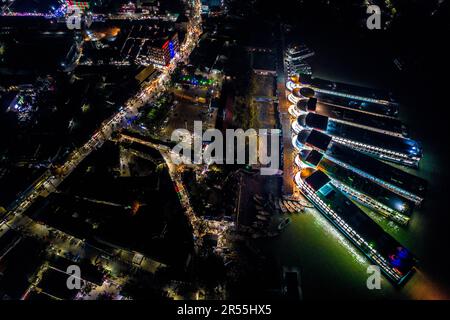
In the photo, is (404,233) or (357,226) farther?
(404,233)

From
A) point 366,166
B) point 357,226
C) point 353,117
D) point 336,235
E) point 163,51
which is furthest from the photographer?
point 163,51

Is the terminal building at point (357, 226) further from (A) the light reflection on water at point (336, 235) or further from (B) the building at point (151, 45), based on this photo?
(B) the building at point (151, 45)

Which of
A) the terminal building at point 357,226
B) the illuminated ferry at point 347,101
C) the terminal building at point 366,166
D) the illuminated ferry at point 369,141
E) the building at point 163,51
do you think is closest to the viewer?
the terminal building at point 357,226

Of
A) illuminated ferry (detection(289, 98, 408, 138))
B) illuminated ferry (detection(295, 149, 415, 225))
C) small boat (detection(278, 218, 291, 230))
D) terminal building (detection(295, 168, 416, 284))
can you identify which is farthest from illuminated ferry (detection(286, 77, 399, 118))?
small boat (detection(278, 218, 291, 230))

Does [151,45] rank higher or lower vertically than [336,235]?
higher

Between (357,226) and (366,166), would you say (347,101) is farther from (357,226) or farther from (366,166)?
(357,226)

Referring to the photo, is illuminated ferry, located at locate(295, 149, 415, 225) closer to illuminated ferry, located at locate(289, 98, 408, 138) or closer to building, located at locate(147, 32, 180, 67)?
illuminated ferry, located at locate(289, 98, 408, 138)

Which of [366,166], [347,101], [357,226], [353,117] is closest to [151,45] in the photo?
[347,101]

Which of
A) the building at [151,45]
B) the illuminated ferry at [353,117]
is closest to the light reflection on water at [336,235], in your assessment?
the illuminated ferry at [353,117]
